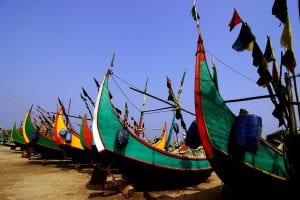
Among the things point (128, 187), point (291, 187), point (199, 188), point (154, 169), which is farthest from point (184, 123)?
point (291, 187)

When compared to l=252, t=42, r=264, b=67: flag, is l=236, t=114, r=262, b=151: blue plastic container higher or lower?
lower

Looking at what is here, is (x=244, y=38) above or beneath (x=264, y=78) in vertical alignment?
above

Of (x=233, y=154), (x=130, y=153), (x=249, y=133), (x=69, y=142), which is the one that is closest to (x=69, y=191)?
(x=130, y=153)

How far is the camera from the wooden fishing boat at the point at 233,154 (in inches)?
287

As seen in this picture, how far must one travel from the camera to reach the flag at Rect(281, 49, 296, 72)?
26.0ft

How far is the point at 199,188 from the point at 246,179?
5.07 metres

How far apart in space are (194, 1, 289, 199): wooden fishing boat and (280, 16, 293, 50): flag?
2.32 metres

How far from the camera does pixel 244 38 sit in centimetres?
849

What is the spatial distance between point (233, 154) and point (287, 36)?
3546mm

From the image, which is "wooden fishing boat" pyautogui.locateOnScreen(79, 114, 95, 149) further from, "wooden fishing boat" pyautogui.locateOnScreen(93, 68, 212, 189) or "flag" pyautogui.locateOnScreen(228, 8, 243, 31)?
"flag" pyautogui.locateOnScreen(228, 8, 243, 31)

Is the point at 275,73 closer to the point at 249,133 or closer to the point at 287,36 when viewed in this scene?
the point at 287,36

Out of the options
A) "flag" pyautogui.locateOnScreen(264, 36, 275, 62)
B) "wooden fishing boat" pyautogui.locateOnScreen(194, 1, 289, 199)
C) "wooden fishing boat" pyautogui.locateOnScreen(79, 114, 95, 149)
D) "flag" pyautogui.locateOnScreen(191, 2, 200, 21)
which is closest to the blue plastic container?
"wooden fishing boat" pyautogui.locateOnScreen(194, 1, 289, 199)

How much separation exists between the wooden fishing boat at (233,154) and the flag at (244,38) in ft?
5.30

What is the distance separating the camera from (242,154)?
723cm
